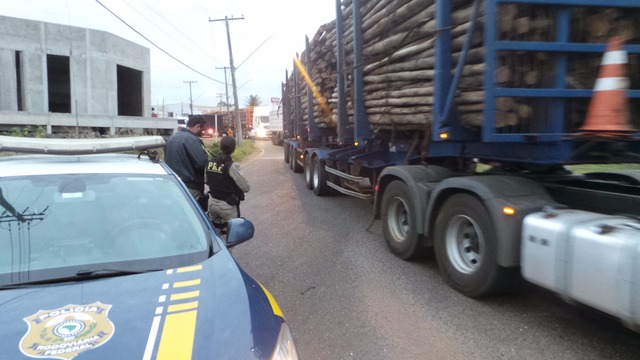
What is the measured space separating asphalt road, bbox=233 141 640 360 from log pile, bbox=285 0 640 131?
1.63 meters

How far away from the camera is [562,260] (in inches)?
122

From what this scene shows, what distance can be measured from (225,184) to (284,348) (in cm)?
302

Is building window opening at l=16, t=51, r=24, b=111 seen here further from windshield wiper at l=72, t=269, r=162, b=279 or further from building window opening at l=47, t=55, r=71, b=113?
windshield wiper at l=72, t=269, r=162, b=279

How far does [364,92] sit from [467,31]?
2858 millimetres

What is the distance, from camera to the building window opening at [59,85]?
3653 cm

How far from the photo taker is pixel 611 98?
335 cm

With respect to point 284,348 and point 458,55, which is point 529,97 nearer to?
point 458,55

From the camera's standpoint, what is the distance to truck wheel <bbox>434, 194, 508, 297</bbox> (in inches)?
150

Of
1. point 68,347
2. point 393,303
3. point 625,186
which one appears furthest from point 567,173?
point 68,347

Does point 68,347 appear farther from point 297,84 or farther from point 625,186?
point 297,84

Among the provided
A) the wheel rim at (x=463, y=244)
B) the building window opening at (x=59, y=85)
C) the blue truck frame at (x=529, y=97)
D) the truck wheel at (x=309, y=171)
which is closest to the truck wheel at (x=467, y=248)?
the wheel rim at (x=463, y=244)

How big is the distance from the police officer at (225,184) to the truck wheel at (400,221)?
1812mm

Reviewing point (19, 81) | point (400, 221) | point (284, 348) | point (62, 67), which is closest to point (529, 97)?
point (400, 221)

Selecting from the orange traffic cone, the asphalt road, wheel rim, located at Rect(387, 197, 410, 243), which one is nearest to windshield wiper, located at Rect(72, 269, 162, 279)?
the asphalt road
